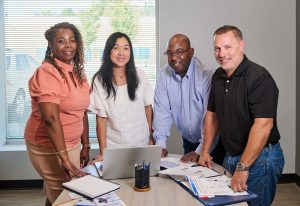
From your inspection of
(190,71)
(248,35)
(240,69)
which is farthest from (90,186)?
(248,35)

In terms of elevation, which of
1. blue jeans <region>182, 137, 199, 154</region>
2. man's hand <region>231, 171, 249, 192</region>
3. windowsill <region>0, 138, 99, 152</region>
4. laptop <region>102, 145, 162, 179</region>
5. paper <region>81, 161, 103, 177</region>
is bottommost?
windowsill <region>0, 138, 99, 152</region>

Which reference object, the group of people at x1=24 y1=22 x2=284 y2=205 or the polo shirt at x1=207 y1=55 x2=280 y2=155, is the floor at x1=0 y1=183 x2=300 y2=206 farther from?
the polo shirt at x1=207 y1=55 x2=280 y2=155

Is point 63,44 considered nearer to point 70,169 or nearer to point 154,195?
point 70,169

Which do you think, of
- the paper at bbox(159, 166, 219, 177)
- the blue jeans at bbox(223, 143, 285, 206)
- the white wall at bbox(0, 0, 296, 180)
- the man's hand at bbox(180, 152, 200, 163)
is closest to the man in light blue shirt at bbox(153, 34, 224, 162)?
the man's hand at bbox(180, 152, 200, 163)

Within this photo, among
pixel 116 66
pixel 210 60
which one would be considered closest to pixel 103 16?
pixel 210 60

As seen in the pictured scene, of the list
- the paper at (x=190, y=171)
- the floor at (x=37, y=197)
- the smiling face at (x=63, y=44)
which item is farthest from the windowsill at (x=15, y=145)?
the paper at (x=190, y=171)

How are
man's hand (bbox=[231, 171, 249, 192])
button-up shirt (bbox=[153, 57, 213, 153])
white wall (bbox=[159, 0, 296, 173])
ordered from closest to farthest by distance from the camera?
1. man's hand (bbox=[231, 171, 249, 192])
2. button-up shirt (bbox=[153, 57, 213, 153])
3. white wall (bbox=[159, 0, 296, 173])

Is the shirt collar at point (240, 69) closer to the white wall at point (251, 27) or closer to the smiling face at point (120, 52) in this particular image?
the smiling face at point (120, 52)

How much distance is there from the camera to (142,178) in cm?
166

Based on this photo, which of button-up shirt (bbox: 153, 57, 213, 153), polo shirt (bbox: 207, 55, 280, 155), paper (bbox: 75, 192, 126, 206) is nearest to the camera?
paper (bbox: 75, 192, 126, 206)

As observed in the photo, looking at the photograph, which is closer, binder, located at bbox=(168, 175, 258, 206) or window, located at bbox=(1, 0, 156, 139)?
binder, located at bbox=(168, 175, 258, 206)

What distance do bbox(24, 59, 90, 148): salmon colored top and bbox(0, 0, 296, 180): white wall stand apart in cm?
164

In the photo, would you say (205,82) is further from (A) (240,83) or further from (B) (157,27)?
(B) (157,27)

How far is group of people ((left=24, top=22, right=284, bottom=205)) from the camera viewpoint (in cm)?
183
